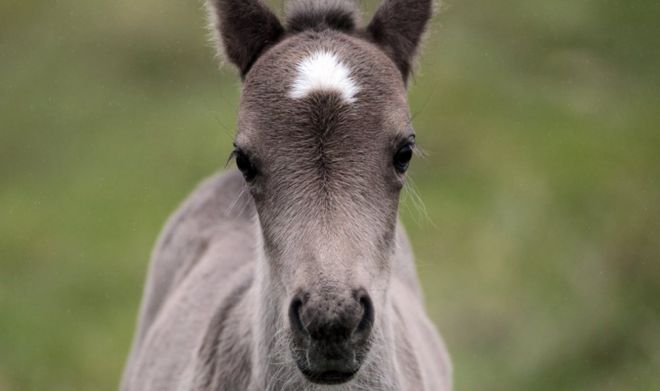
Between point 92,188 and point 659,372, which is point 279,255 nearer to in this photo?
point 659,372

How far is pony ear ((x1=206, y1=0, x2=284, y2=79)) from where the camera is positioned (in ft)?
16.6

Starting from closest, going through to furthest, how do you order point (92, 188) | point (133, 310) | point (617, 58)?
point (133, 310) < point (92, 188) < point (617, 58)

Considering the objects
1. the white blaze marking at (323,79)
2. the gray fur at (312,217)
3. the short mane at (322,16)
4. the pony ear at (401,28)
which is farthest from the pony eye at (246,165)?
the pony ear at (401,28)

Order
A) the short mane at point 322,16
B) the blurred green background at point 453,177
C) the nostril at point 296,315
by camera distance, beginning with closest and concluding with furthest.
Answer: the nostril at point 296,315, the short mane at point 322,16, the blurred green background at point 453,177

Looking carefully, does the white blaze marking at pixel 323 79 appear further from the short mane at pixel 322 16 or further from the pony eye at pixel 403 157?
the short mane at pixel 322 16

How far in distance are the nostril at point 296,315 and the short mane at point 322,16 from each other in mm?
1482

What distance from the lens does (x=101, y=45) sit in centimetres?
1720

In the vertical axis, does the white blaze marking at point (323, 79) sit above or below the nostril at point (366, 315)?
above

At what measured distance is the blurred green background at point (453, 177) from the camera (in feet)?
34.8

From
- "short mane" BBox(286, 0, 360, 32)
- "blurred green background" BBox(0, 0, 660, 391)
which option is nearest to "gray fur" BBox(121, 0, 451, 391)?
"short mane" BBox(286, 0, 360, 32)

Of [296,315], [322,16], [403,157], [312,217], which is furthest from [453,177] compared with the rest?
[296,315]

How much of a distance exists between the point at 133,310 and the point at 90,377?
4.96 ft

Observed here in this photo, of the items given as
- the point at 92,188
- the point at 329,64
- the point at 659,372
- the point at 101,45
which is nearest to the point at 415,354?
the point at 329,64

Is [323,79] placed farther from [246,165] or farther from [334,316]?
[334,316]
